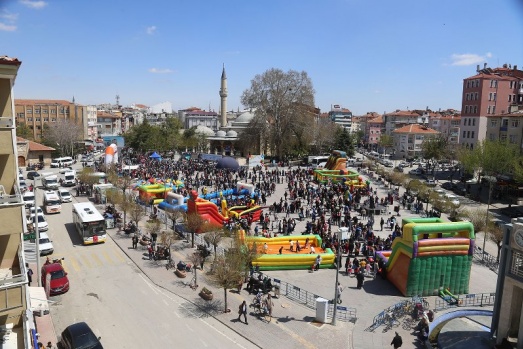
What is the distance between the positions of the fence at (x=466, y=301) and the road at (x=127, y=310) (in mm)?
8423

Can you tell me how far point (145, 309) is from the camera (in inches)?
634

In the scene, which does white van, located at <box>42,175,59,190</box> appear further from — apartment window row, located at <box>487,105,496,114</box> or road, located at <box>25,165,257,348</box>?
apartment window row, located at <box>487,105,496,114</box>

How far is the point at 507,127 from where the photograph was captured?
49656 mm

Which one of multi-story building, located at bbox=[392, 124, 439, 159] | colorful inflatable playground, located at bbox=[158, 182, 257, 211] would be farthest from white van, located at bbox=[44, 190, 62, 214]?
multi-story building, located at bbox=[392, 124, 439, 159]

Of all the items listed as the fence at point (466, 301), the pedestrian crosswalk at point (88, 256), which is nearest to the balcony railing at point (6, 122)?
the pedestrian crosswalk at point (88, 256)

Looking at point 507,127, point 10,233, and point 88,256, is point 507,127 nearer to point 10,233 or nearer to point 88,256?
point 88,256

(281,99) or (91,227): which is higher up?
(281,99)

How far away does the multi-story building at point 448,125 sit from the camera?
82.5 meters

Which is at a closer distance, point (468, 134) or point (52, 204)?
point (52, 204)

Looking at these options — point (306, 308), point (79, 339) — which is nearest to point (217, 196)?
point (306, 308)

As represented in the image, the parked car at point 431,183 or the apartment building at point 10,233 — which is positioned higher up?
the apartment building at point 10,233

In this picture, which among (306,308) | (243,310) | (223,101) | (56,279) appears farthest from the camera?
(223,101)

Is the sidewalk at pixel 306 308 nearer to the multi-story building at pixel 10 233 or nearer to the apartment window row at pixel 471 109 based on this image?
the multi-story building at pixel 10 233

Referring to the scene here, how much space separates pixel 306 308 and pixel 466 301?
673 cm
